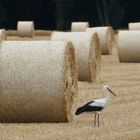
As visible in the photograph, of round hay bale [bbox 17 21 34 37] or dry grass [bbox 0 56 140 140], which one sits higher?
round hay bale [bbox 17 21 34 37]

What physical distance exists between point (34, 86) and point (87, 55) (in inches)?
206

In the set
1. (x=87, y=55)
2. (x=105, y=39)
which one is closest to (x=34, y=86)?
(x=87, y=55)

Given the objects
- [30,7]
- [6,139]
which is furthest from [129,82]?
[30,7]

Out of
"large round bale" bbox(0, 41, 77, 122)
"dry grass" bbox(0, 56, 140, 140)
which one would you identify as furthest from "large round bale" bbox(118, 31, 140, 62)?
"large round bale" bbox(0, 41, 77, 122)

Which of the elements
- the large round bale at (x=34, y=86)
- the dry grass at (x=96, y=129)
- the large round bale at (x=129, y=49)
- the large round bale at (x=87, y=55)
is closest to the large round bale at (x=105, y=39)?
the large round bale at (x=129, y=49)

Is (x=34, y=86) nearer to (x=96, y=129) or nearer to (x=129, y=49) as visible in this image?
(x=96, y=129)

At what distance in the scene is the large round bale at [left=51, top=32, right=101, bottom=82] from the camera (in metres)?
15.2

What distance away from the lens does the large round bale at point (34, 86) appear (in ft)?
33.4

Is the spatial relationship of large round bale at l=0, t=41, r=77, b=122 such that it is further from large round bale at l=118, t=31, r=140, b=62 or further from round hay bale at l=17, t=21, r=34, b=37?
round hay bale at l=17, t=21, r=34, b=37

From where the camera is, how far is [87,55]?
50.2 feet

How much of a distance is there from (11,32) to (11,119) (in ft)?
91.0

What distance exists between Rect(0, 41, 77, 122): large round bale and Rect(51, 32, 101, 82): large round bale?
470 centimetres

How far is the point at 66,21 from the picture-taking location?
1754 inches

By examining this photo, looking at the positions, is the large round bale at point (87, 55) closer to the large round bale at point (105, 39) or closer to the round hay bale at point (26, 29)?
the large round bale at point (105, 39)
